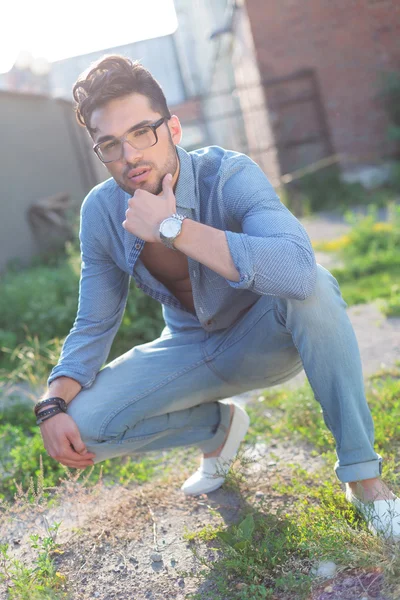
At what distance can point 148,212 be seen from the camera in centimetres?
224

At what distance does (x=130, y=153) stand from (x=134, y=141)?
6 cm

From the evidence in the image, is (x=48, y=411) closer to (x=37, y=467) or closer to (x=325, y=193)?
(x=37, y=467)

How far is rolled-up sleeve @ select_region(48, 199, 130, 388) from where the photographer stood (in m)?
2.65

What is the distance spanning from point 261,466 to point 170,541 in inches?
24.5

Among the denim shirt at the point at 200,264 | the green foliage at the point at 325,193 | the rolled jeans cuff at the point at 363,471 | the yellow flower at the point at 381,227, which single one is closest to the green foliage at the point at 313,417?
the rolled jeans cuff at the point at 363,471

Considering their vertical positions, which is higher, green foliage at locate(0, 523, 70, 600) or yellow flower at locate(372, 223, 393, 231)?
green foliage at locate(0, 523, 70, 600)

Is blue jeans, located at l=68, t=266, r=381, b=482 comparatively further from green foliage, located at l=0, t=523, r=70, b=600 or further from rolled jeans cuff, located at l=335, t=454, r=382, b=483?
green foliage, located at l=0, t=523, r=70, b=600

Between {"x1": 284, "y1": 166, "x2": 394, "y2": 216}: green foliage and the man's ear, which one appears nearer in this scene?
the man's ear

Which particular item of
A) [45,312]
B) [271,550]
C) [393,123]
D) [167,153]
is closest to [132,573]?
[271,550]

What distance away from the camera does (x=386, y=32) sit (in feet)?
39.6

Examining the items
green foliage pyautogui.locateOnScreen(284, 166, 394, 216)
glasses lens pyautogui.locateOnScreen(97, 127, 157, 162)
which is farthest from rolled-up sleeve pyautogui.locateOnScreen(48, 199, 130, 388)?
green foliage pyautogui.locateOnScreen(284, 166, 394, 216)

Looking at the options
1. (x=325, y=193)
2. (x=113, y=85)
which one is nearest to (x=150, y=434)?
(x=113, y=85)

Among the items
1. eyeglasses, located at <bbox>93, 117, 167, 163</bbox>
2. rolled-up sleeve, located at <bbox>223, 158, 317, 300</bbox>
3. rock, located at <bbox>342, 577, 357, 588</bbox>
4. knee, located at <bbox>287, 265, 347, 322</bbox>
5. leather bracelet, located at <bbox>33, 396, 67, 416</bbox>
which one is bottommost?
rock, located at <bbox>342, 577, 357, 588</bbox>

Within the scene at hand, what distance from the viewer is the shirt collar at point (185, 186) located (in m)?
2.50
